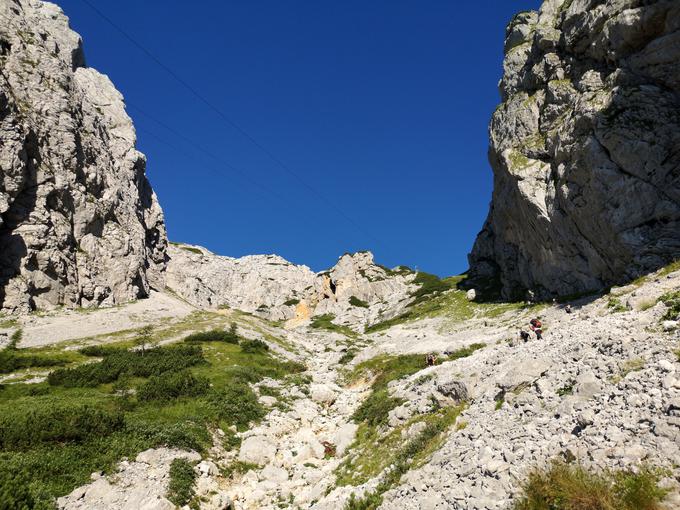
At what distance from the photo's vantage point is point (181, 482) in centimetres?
1767

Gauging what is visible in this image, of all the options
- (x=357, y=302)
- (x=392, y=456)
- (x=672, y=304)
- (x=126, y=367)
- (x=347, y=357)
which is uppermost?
(x=357, y=302)

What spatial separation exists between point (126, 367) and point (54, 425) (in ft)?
61.7

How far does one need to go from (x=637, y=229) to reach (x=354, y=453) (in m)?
36.1

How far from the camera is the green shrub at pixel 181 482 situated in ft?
55.1

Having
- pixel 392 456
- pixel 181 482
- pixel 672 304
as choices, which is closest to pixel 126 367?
pixel 181 482

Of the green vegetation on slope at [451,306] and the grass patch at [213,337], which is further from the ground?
the green vegetation on slope at [451,306]

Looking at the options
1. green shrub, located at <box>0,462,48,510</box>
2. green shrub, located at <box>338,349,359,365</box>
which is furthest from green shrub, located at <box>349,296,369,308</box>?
green shrub, located at <box>0,462,48,510</box>

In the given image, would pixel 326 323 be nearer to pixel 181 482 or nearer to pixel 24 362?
pixel 24 362

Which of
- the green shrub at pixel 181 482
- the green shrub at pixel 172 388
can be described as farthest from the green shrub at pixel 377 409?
the green shrub at pixel 172 388

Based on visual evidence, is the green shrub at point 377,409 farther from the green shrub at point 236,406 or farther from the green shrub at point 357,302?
the green shrub at point 357,302

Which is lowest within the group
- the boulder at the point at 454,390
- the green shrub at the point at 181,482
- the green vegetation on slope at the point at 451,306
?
the green shrub at the point at 181,482

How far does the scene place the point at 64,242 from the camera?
95750mm

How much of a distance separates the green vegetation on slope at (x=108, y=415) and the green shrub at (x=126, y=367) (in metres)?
0.08

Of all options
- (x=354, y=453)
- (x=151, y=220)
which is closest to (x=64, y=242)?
(x=151, y=220)
